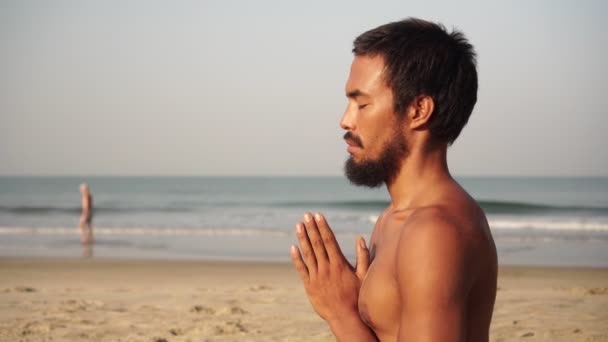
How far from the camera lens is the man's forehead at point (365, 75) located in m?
2.43

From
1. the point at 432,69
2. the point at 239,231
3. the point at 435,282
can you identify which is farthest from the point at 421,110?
the point at 239,231

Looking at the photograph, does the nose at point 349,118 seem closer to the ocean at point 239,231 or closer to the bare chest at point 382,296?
the bare chest at point 382,296

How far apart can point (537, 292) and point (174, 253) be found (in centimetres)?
940

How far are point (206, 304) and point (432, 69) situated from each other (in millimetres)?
7406

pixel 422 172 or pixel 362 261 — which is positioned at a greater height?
pixel 422 172

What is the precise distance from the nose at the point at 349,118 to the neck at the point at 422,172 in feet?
0.68

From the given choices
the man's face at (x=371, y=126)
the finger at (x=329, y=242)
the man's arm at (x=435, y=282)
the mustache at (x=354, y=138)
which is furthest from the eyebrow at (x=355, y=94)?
the man's arm at (x=435, y=282)

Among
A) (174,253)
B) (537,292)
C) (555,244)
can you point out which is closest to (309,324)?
(537,292)

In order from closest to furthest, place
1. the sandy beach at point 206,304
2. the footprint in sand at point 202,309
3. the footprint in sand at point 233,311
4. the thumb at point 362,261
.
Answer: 1. the thumb at point 362,261
2. the sandy beach at point 206,304
3. the footprint in sand at point 233,311
4. the footprint in sand at point 202,309

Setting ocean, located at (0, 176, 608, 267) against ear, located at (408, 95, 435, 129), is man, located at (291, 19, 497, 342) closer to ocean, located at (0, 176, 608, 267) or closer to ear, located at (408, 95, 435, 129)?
ear, located at (408, 95, 435, 129)

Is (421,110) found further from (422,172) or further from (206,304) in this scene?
(206,304)

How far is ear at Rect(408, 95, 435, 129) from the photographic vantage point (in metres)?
2.38

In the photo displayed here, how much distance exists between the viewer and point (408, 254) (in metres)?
2.14

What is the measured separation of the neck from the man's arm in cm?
32
